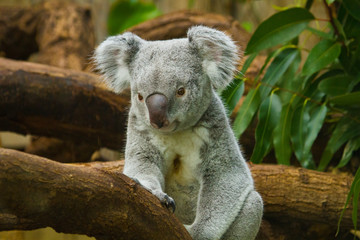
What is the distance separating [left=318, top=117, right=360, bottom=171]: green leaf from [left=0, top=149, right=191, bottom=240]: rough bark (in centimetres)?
245

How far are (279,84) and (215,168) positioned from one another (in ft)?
6.99

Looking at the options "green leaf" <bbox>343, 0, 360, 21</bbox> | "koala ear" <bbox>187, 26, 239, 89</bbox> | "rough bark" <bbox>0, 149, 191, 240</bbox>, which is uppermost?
"green leaf" <bbox>343, 0, 360, 21</bbox>

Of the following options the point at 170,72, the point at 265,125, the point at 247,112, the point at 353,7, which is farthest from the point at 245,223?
the point at 353,7

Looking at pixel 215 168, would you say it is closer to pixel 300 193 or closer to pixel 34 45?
pixel 300 193

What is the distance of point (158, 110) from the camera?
2.61 metres

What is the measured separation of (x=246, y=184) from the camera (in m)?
2.99

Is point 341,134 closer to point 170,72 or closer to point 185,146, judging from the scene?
point 185,146

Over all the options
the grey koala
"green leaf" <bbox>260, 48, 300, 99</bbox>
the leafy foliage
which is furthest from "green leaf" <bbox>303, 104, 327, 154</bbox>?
the grey koala

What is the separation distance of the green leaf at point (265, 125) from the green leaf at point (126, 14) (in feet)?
14.6

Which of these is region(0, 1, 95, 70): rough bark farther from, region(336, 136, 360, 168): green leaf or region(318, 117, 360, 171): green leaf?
region(336, 136, 360, 168): green leaf

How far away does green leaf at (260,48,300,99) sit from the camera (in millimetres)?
4480

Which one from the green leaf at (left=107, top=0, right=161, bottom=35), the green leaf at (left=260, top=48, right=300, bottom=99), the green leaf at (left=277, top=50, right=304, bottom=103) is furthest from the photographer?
the green leaf at (left=107, top=0, right=161, bottom=35)

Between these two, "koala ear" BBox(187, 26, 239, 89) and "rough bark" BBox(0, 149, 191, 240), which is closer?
"rough bark" BBox(0, 149, 191, 240)

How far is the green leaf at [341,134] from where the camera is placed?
438 centimetres
